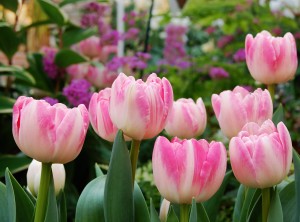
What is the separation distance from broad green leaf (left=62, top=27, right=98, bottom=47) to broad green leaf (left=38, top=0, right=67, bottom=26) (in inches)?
5.0

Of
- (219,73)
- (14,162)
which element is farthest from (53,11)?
(219,73)

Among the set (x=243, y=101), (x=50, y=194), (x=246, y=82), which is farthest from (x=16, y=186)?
(x=246, y=82)

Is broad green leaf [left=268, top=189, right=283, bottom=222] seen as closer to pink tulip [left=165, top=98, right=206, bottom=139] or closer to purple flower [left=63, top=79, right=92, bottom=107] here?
pink tulip [left=165, top=98, right=206, bottom=139]

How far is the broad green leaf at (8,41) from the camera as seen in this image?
1.82m

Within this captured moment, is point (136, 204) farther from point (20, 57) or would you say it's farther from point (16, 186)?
point (20, 57)

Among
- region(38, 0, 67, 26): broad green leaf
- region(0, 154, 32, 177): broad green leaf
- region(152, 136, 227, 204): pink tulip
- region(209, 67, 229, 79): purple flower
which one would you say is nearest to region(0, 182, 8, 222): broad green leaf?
region(152, 136, 227, 204): pink tulip

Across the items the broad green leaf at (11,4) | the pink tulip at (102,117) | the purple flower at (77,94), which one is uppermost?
the pink tulip at (102,117)

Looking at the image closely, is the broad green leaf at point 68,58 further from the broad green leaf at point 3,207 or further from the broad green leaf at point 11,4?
the broad green leaf at point 3,207

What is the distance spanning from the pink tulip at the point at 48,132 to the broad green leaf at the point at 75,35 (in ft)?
4.51

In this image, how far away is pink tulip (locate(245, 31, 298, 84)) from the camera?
84 cm

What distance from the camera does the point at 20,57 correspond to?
9.27ft

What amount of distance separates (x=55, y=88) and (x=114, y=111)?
57.8 inches

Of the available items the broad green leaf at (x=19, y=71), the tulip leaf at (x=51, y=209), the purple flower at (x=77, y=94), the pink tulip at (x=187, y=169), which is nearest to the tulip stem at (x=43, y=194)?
the tulip leaf at (x=51, y=209)

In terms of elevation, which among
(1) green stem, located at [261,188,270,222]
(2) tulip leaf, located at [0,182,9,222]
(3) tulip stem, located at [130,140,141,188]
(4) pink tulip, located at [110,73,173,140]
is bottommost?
(2) tulip leaf, located at [0,182,9,222]
